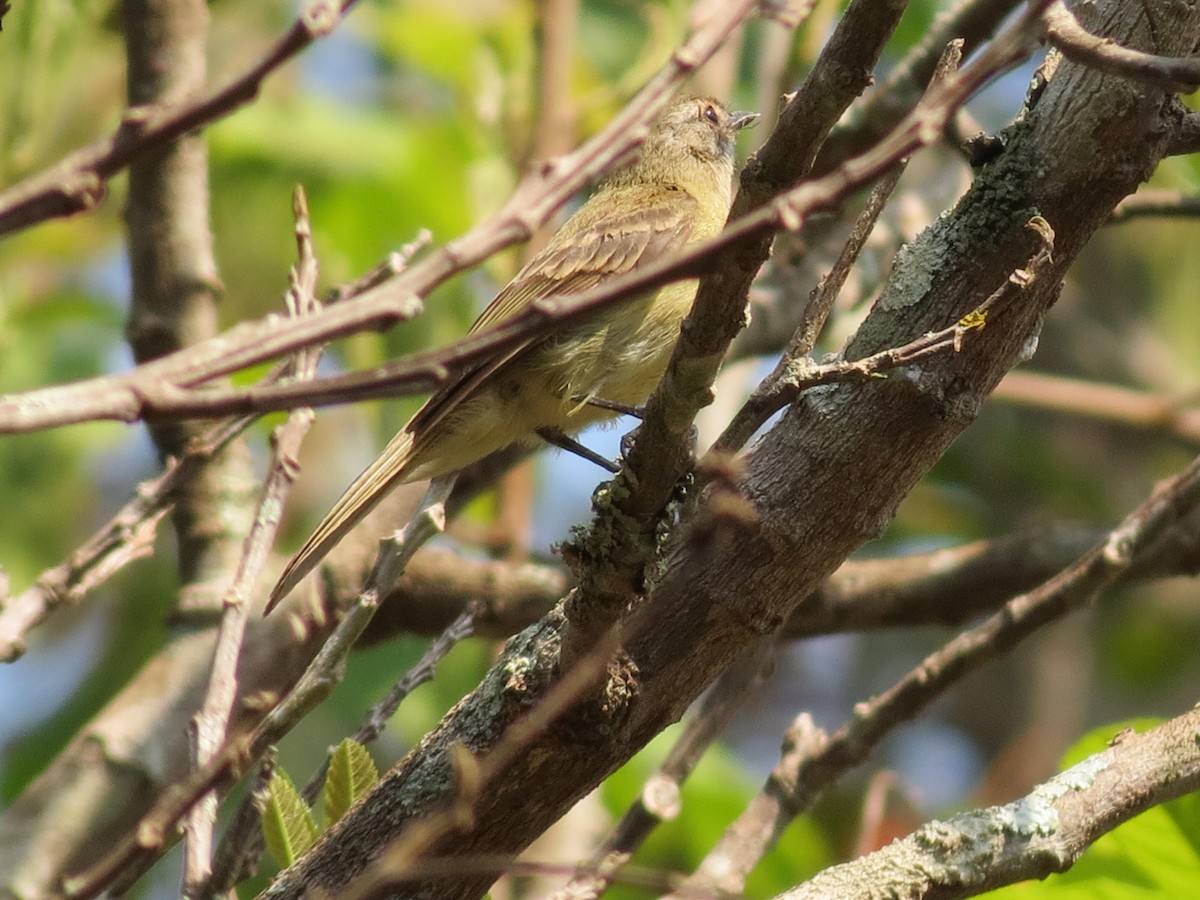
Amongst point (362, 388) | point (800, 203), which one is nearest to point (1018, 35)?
point (800, 203)

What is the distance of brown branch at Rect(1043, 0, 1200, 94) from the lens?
1.86 metres

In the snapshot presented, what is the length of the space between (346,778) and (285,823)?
138 millimetres

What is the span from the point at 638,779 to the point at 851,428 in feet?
9.57

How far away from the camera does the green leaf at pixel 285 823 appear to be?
273 cm

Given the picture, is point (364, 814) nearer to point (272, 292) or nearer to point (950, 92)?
point (950, 92)

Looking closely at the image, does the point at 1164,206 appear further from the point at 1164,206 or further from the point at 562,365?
the point at 562,365

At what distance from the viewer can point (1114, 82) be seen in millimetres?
2418

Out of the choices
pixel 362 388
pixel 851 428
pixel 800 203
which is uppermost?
pixel 851 428

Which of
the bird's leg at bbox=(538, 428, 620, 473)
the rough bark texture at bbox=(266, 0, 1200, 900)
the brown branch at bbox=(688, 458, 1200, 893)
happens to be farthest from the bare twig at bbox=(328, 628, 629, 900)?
the bird's leg at bbox=(538, 428, 620, 473)

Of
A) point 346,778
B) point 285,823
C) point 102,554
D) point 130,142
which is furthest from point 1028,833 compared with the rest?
point 130,142

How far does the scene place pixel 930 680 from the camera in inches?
139

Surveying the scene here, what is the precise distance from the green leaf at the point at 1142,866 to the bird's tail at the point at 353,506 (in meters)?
1.86

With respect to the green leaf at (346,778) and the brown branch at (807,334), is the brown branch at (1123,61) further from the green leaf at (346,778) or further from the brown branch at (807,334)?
the green leaf at (346,778)

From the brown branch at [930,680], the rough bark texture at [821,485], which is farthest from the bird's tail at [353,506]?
the brown branch at [930,680]
